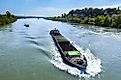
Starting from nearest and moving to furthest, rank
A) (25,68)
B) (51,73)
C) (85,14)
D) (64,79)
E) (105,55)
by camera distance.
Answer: (64,79) → (51,73) → (25,68) → (105,55) → (85,14)

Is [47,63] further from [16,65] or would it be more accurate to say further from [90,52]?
[90,52]

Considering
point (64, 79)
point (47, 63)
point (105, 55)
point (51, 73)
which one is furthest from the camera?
point (105, 55)

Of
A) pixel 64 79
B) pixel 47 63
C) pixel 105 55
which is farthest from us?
pixel 105 55

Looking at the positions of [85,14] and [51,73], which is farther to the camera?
[85,14]

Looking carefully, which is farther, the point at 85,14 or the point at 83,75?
the point at 85,14

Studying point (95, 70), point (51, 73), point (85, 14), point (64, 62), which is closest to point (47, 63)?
point (64, 62)

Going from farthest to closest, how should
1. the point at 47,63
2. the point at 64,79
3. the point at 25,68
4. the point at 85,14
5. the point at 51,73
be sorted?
1. the point at 85,14
2. the point at 47,63
3. the point at 25,68
4. the point at 51,73
5. the point at 64,79

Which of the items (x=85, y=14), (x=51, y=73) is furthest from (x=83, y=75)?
(x=85, y=14)

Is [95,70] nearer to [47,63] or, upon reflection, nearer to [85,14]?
[47,63]
